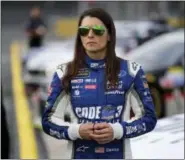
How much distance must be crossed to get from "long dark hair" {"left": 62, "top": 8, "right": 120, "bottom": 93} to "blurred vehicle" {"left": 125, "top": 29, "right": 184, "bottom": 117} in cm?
624

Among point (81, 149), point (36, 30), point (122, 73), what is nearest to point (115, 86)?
point (122, 73)

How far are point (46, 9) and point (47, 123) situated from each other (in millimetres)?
44242

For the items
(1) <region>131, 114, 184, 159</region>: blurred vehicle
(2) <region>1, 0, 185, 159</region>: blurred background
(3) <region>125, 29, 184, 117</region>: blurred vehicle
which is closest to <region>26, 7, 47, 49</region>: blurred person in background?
(2) <region>1, 0, 185, 159</region>: blurred background

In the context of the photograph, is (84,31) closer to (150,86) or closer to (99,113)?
(99,113)

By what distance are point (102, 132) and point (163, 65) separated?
278 inches

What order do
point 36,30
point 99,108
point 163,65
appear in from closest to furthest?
point 99,108
point 163,65
point 36,30

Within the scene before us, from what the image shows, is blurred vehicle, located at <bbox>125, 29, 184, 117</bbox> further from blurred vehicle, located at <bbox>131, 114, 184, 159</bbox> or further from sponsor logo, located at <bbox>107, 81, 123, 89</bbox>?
sponsor logo, located at <bbox>107, 81, 123, 89</bbox>

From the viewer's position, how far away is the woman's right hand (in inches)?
140

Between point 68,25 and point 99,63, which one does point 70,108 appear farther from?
point 68,25

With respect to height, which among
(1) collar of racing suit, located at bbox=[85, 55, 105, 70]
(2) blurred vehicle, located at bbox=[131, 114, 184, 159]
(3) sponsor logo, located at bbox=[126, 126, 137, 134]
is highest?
(1) collar of racing suit, located at bbox=[85, 55, 105, 70]

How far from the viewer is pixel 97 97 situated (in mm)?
3650

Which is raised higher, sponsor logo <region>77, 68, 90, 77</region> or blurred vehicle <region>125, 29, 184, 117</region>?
blurred vehicle <region>125, 29, 184, 117</region>

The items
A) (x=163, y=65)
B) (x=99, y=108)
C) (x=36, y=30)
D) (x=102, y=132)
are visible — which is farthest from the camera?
(x=36, y=30)

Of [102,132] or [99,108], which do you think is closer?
[102,132]
